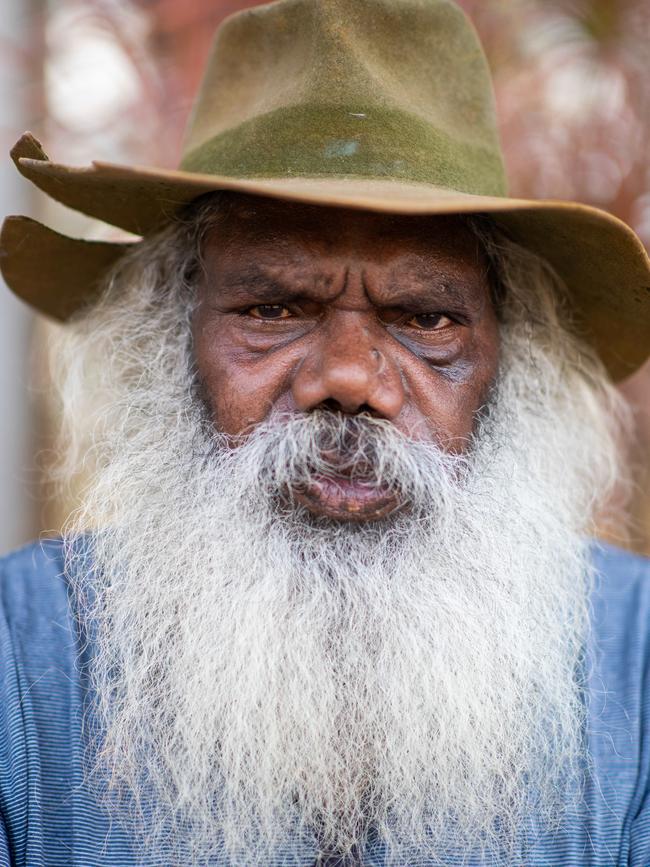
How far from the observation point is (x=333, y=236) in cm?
192

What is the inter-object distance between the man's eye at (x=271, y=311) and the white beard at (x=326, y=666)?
0.94 ft

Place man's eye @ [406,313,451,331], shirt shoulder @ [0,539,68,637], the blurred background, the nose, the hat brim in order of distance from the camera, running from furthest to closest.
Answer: the blurred background, shirt shoulder @ [0,539,68,637], man's eye @ [406,313,451,331], the nose, the hat brim

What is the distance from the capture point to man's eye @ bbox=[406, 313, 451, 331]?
6.66 ft

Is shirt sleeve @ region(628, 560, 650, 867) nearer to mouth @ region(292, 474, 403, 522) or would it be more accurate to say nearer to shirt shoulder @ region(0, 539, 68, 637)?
mouth @ region(292, 474, 403, 522)

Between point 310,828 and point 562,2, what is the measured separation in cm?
286

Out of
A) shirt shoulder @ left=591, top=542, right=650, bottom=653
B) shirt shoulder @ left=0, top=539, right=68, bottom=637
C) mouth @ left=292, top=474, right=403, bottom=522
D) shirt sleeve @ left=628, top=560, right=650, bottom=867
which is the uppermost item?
mouth @ left=292, top=474, right=403, bottom=522

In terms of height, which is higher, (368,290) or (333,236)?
(333,236)

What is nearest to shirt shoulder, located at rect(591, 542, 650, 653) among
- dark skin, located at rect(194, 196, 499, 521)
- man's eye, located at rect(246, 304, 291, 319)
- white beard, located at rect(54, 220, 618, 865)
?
white beard, located at rect(54, 220, 618, 865)

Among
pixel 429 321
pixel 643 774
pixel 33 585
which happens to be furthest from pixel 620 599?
pixel 33 585

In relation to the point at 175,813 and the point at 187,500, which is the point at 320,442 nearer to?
the point at 187,500

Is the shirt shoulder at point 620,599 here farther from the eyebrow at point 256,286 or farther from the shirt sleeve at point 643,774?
the eyebrow at point 256,286

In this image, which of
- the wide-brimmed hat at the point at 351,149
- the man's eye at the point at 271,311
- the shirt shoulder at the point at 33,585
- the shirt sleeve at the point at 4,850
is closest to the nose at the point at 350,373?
the man's eye at the point at 271,311

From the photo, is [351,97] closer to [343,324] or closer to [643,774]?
[343,324]

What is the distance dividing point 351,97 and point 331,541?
96 centimetres
